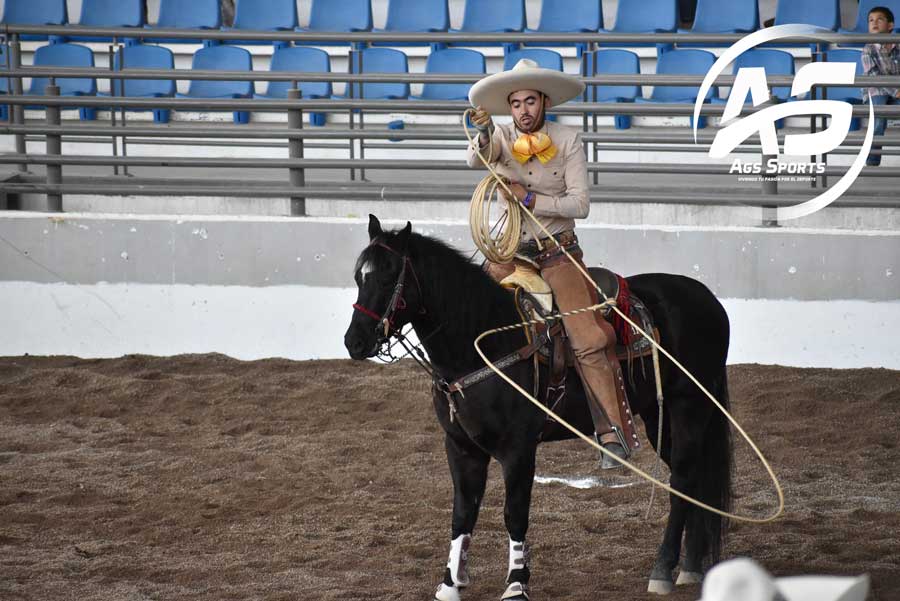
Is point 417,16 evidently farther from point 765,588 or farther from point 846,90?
point 765,588

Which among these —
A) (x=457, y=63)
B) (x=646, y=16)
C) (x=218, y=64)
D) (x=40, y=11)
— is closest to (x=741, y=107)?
(x=457, y=63)

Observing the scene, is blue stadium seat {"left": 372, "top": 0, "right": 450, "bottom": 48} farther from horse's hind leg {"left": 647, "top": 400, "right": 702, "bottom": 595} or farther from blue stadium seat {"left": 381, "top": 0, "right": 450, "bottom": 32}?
horse's hind leg {"left": 647, "top": 400, "right": 702, "bottom": 595}

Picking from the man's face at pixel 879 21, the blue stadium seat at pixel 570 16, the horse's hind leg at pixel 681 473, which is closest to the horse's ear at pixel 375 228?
the horse's hind leg at pixel 681 473

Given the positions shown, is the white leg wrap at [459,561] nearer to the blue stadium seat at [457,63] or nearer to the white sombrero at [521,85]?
the white sombrero at [521,85]

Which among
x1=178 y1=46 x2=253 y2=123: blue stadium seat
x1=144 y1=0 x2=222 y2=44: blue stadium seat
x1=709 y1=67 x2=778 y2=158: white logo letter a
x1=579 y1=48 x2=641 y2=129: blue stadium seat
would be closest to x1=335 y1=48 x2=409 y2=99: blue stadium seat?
x1=178 y1=46 x2=253 y2=123: blue stadium seat

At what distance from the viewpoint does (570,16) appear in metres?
13.0

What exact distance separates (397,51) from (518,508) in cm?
855

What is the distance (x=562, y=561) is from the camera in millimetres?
5324

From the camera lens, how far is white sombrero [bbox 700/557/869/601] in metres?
1.54

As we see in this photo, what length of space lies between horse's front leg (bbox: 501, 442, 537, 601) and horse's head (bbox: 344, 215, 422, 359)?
715 mm

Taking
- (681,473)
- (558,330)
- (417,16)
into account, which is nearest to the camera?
(558,330)

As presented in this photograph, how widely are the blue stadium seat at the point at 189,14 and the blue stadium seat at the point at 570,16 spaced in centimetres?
393

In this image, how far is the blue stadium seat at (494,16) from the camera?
1311 cm

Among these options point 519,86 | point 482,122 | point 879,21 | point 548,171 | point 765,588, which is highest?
point 879,21
